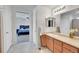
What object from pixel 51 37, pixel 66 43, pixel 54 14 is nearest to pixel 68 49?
pixel 66 43

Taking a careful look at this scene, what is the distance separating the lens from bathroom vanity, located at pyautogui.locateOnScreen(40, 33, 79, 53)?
7.84ft

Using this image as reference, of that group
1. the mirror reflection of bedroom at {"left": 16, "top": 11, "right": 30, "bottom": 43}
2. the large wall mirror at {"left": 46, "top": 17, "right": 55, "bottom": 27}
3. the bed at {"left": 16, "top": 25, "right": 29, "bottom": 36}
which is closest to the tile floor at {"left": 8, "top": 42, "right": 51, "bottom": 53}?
the mirror reflection of bedroom at {"left": 16, "top": 11, "right": 30, "bottom": 43}

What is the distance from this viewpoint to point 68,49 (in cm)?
245

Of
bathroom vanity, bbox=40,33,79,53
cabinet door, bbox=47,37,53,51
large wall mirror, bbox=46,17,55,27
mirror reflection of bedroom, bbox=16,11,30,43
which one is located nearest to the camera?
bathroom vanity, bbox=40,33,79,53

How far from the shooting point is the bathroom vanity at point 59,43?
239 centimetres

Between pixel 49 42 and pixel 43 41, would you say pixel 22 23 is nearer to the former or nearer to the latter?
pixel 43 41

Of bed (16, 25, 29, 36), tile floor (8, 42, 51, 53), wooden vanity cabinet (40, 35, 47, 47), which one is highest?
bed (16, 25, 29, 36)

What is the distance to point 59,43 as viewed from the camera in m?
2.97

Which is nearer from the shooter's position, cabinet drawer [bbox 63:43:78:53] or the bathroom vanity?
cabinet drawer [bbox 63:43:78:53]

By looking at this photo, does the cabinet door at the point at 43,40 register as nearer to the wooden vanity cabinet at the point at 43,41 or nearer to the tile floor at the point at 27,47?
the wooden vanity cabinet at the point at 43,41

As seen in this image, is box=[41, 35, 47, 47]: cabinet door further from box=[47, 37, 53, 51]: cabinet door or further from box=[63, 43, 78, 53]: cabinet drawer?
box=[63, 43, 78, 53]: cabinet drawer

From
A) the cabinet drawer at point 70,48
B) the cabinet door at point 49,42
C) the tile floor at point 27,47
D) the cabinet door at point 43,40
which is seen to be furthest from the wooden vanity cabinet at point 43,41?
the cabinet drawer at point 70,48

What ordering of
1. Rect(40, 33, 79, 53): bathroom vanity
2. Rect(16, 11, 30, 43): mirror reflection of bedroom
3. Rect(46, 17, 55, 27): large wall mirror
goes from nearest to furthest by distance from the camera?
Rect(40, 33, 79, 53): bathroom vanity < Rect(16, 11, 30, 43): mirror reflection of bedroom < Rect(46, 17, 55, 27): large wall mirror
